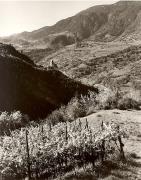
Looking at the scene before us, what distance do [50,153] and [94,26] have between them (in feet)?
550

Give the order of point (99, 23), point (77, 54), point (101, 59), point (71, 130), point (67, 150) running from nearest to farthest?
point (67, 150) < point (71, 130) < point (101, 59) < point (77, 54) < point (99, 23)

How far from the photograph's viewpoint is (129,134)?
2694 cm

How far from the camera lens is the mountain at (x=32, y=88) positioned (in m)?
34.6

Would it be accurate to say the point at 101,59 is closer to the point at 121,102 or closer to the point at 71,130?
the point at 121,102

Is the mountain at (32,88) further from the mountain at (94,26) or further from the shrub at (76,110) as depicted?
the mountain at (94,26)

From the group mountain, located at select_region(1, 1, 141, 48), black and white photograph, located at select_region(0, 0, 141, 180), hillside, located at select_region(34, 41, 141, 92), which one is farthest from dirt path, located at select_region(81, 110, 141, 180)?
mountain, located at select_region(1, 1, 141, 48)

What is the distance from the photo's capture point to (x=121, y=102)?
122 ft

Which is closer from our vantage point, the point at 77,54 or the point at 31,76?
the point at 31,76

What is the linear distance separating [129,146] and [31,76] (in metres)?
16.3

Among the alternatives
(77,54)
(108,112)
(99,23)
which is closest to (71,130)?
(108,112)

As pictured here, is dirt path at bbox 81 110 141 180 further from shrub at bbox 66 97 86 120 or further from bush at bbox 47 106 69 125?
bush at bbox 47 106 69 125

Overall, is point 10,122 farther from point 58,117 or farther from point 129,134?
point 129,134

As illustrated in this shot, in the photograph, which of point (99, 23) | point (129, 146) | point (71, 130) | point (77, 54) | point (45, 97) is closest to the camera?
point (71, 130)

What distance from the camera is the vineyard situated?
61.2ft
